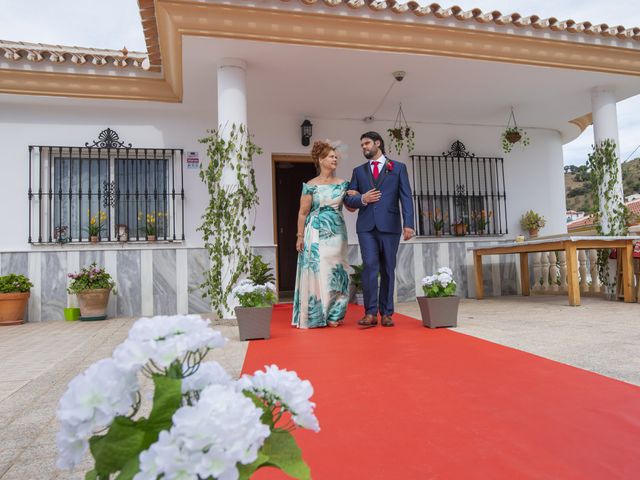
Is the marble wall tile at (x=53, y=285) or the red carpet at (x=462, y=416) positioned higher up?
the marble wall tile at (x=53, y=285)

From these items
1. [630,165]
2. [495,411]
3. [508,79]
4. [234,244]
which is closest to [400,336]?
[495,411]

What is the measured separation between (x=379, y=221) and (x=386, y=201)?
193 mm

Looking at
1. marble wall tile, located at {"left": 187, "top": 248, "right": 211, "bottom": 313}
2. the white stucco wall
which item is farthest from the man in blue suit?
marble wall tile, located at {"left": 187, "top": 248, "right": 211, "bottom": 313}

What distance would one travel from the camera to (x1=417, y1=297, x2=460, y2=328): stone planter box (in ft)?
13.4

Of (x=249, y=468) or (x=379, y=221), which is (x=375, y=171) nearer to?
(x=379, y=221)

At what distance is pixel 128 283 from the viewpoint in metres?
6.19

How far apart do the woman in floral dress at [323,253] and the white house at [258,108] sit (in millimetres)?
1336

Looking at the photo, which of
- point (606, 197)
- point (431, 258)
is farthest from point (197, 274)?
point (606, 197)

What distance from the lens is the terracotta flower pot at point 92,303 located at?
5750 millimetres

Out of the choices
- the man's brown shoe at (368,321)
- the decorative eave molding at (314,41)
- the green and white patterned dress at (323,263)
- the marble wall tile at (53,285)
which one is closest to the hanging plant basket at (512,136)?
the decorative eave molding at (314,41)

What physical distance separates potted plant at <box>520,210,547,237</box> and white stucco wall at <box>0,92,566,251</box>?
235 mm

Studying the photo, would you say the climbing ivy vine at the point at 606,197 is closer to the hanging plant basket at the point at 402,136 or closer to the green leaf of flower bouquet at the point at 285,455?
the hanging plant basket at the point at 402,136

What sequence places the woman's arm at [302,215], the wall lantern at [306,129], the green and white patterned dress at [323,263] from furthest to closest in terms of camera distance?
the wall lantern at [306,129]
the woman's arm at [302,215]
the green and white patterned dress at [323,263]

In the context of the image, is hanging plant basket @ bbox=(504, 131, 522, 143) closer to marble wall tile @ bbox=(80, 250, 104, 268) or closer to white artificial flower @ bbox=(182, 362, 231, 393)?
marble wall tile @ bbox=(80, 250, 104, 268)
